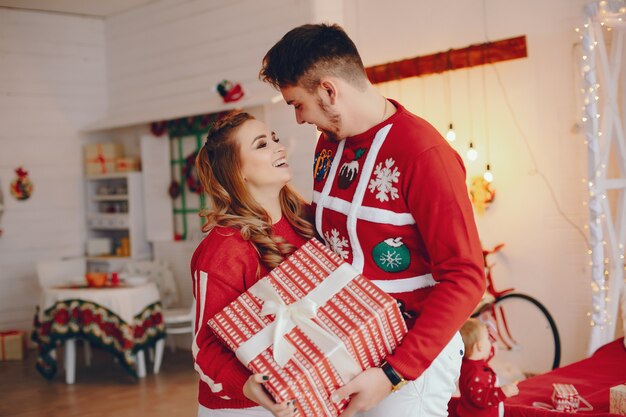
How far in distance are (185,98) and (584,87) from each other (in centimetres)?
444

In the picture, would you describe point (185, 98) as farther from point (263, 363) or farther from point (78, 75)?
point (263, 363)

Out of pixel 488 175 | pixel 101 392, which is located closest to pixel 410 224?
pixel 488 175

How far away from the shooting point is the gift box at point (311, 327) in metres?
1.81

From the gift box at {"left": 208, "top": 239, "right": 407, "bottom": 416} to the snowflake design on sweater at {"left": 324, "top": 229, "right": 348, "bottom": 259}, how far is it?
0.15m

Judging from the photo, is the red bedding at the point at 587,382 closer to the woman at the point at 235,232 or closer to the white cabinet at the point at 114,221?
the woman at the point at 235,232

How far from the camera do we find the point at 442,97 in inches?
254

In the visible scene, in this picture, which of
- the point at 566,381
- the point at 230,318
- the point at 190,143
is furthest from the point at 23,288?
the point at 230,318

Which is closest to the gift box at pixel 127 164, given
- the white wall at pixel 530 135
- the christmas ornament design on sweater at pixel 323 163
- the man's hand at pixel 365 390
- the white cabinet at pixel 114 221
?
the white cabinet at pixel 114 221

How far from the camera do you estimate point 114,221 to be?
28.7ft

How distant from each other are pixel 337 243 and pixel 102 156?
725 centimetres

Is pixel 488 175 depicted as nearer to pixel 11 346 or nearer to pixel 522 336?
pixel 522 336

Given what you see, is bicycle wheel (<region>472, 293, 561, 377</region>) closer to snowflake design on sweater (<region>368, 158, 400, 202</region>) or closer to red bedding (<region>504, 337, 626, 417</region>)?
red bedding (<region>504, 337, 626, 417</region>)

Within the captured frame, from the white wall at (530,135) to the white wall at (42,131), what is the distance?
4.40 meters

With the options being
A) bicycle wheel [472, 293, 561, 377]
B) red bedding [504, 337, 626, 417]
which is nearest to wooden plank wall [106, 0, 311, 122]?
bicycle wheel [472, 293, 561, 377]
